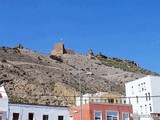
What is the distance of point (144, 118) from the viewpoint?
7462 cm

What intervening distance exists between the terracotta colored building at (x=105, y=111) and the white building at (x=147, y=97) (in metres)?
12.9

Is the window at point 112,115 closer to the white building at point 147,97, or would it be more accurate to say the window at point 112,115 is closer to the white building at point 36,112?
the white building at point 36,112

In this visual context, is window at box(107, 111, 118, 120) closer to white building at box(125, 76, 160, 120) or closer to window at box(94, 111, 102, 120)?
window at box(94, 111, 102, 120)

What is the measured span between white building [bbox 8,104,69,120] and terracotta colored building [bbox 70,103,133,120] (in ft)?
12.2

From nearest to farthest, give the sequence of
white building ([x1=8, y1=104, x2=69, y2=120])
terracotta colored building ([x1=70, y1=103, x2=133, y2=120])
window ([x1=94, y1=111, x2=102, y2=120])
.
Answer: white building ([x1=8, y1=104, x2=69, y2=120])
terracotta colored building ([x1=70, y1=103, x2=133, y2=120])
window ([x1=94, y1=111, x2=102, y2=120])

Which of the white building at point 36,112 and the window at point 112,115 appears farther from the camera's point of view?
the window at point 112,115

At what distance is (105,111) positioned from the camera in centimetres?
5953

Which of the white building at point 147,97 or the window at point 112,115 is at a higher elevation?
the white building at point 147,97

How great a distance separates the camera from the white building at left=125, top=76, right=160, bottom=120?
77.5 metres

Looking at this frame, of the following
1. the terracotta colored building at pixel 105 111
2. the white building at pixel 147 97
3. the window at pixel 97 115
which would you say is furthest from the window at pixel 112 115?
the white building at pixel 147 97

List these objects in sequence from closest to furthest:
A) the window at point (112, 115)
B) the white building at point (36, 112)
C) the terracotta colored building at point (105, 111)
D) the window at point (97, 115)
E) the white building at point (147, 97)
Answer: the white building at point (36, 112) → the terracotta colored building at point (105, 111) → the window at point (97, 115) → the window at point (112, 115) → the white building at point (147, 97)

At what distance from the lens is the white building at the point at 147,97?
77.5 metres

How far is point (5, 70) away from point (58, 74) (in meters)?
21.9

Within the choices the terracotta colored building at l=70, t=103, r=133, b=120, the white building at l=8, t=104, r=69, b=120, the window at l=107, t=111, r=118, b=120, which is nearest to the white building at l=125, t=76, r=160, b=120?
the terracotta colored building at l=70, t=103, r=133, b=120
